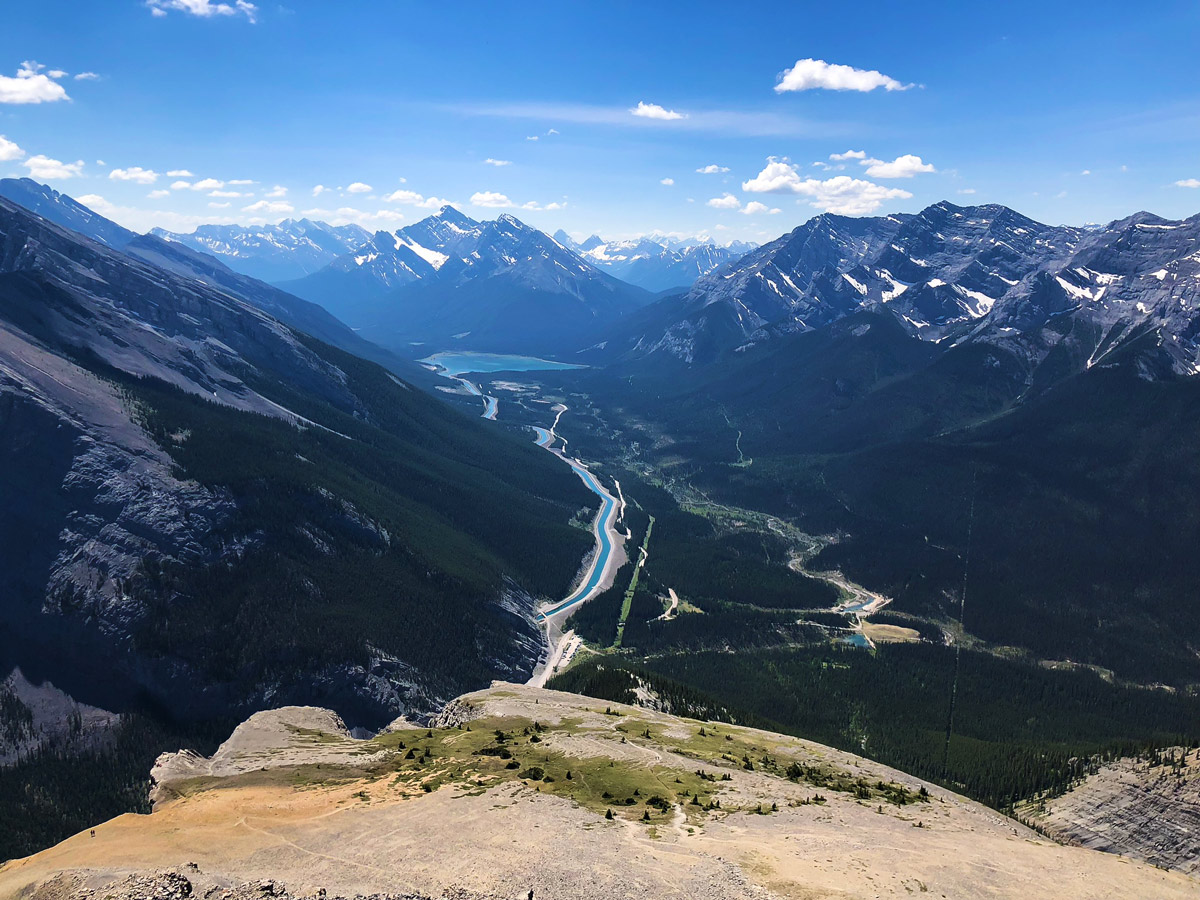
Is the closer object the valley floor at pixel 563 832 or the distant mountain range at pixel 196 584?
the valley floor at pixel 563 832

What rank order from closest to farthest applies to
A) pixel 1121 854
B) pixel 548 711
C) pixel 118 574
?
pixel 1121 854
pixel 548 711
pixel 118 574

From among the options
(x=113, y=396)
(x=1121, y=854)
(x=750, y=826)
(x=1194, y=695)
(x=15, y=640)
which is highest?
(x=113, y=396)

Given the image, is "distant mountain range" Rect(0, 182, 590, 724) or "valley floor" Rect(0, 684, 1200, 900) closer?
"valley floor" Rect(0, 684, 1200, 900)

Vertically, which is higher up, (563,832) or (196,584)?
(563,832)

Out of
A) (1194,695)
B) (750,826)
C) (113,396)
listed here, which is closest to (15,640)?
(113,396)

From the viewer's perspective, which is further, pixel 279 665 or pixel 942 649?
pixel 942 649

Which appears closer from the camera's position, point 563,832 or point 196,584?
point 563,832

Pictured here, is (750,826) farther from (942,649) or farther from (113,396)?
(113,396)

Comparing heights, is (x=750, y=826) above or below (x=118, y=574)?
above
